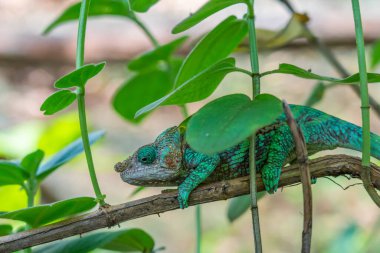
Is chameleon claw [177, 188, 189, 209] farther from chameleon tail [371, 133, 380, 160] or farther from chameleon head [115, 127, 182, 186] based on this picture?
chameleon tail [371, 133, 380, 160]

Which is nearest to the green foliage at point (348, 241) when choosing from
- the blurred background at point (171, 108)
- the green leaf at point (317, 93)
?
the green leaf at point (317, 93)

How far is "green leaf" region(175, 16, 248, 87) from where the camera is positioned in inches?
37.4

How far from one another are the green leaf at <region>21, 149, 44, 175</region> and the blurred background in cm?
223

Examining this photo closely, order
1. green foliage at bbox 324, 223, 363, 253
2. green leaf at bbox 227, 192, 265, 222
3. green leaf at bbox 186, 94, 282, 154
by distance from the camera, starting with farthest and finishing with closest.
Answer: green foliage at bbox 324, 223, 363, 253 < green leaf at bbox 227, 192, 265, 222 < green leaf at bbox 186, 94, 282, 154

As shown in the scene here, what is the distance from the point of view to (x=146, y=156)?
107cm

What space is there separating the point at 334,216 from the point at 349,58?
1230mm

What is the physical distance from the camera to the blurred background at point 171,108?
3.83 metres

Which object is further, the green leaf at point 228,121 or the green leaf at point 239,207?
the green leaf at point 239,207

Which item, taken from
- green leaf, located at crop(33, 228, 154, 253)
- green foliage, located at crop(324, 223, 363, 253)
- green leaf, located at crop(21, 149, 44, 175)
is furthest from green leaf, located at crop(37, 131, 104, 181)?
green foliage, located at crop(324, 223, 363, 253)

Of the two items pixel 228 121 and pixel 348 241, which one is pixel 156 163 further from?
pixel 348 241

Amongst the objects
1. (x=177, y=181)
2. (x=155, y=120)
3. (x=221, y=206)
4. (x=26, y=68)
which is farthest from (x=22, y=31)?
(x=177, y=181)

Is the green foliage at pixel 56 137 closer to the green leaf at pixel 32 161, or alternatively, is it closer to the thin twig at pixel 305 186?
the green leaf at pixel 32 161

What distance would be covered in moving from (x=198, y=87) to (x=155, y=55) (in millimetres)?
460

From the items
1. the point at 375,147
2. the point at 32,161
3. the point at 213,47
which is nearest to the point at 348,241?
the point at 375,147
